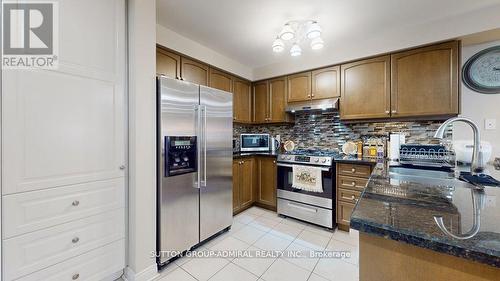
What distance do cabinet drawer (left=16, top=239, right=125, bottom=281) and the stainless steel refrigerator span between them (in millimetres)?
312

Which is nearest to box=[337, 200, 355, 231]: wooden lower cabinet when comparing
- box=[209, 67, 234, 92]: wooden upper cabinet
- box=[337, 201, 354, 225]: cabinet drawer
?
box=[337, 201, 354, 225]: cabinet drawer

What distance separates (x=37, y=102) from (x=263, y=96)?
2888 millimetres

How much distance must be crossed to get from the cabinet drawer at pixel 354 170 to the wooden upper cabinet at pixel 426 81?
78cm

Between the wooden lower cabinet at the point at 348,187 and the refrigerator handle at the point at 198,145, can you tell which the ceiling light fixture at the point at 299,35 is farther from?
the wooden lower cabinet at the point at 348,187

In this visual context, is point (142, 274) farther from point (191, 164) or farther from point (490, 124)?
point (490, 124)

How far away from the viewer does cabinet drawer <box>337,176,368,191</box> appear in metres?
2.39

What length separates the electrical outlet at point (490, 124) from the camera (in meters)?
2.18

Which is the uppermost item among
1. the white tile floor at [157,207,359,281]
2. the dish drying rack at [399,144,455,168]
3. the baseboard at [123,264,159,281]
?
the dish drying rack at [399,144,455,168]

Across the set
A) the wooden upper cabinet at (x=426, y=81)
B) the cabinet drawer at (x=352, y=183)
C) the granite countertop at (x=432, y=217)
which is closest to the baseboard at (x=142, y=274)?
the granite countertop at (x=432, y=217)

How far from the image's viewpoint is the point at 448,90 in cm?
216

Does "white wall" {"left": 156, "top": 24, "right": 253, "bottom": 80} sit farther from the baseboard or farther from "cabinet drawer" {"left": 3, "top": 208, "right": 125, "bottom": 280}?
the baseboard

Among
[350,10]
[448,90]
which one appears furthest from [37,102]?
[448,90]

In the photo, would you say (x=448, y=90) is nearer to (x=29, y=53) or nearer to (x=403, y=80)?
(x=403, y=80)

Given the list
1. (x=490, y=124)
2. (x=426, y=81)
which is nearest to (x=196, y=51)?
(x=426, y=81)
